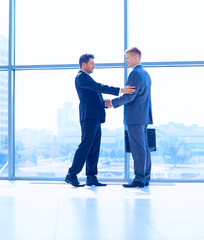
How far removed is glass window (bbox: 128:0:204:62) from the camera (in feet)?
13.0

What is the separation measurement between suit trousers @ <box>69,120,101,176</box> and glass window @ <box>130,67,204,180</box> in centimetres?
79

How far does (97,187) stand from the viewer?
11.2 feet

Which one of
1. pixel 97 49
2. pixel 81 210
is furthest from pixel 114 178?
pixel 81 210

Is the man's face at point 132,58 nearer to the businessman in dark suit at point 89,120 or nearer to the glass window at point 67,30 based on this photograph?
the businessman in dark suit at point 89,120

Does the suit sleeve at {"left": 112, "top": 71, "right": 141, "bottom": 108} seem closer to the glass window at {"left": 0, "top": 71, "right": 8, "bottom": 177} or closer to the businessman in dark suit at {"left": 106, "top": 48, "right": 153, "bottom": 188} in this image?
the businessman in dark suit at {"left": 106, "top": 48, "right": 153, "bottom": 188}

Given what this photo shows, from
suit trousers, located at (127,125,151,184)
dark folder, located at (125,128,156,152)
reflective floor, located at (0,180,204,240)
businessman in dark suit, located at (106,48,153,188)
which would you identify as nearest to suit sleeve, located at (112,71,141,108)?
businessman in dark suit, located at (106,48,153,188)

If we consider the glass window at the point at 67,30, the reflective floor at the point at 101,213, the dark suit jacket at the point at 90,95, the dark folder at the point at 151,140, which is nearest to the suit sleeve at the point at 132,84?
the dark suit jacket at the point at 90,95

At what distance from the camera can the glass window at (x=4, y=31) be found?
406cm

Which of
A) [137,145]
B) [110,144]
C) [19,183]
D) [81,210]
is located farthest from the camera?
[110,144]

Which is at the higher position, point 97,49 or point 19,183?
point 97,49

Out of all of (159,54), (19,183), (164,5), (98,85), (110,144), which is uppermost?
(164,5)

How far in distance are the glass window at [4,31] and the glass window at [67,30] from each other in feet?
0.39

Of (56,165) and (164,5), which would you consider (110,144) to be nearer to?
(56,165)

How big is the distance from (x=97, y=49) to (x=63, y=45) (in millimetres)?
378
